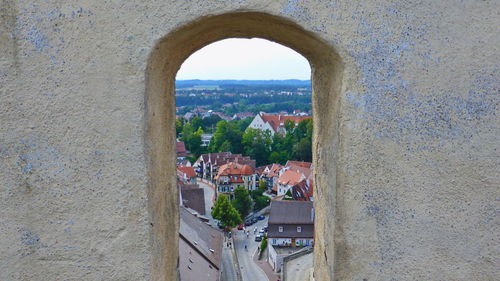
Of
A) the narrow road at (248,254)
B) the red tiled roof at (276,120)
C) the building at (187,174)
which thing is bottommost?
the narrow road at (248,254)

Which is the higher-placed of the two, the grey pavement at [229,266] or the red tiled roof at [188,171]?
the red tiled roof at [188,171]

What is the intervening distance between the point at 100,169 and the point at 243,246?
27.1 metres

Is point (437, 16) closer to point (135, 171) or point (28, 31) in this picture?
point (135, 171)

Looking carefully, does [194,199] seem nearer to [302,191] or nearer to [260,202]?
[302,191]

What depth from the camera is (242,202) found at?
33469mm

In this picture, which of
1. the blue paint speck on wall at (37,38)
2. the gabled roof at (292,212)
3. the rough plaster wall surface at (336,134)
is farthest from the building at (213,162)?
the blue paint speck on wall at (37,38)

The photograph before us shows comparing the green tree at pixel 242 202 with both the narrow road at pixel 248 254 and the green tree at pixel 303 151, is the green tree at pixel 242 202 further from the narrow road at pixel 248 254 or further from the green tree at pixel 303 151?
the green tree at pixel 303 151

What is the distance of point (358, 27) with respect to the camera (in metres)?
2.47

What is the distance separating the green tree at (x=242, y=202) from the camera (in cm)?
3338

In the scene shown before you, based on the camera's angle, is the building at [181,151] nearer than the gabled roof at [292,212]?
No

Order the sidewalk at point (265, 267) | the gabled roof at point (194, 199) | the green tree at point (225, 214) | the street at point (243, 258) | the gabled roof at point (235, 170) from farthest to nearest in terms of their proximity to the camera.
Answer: the gabled roof at point (235, 170) → the green tree at point (225, 214) → the gabled roof at point (194, 199) → the sidewalk at point (265, 267) → the street at point (243, 258)

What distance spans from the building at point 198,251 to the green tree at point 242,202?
14172mm

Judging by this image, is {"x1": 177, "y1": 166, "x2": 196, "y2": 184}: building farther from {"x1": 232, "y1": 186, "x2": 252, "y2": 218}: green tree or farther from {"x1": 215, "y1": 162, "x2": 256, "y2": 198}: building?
{"x1": 232, "y1": 186, "x2": 252, "y2": 218}: green tree

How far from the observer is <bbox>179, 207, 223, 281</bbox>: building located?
40.7ft
